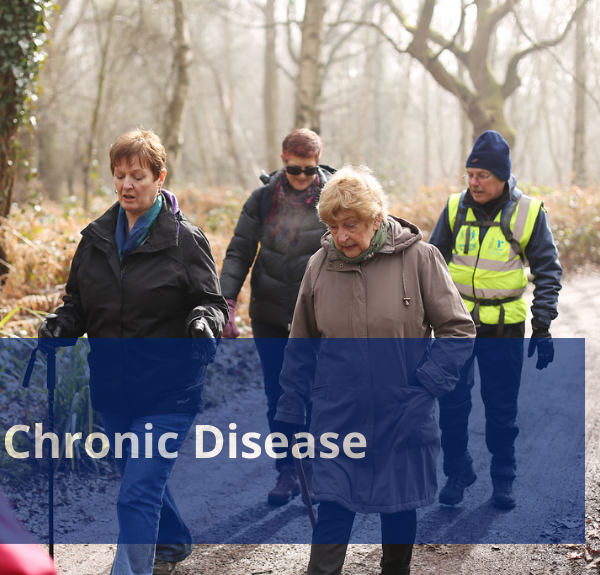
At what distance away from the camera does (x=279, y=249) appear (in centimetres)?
470

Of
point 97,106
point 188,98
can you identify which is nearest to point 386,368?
point 97,106

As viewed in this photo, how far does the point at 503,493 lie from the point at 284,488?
1423 mm

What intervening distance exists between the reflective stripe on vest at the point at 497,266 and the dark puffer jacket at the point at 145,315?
75.6 inches

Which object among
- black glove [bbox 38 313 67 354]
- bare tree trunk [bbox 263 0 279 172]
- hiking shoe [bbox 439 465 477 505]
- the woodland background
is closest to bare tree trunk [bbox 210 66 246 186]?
the woodland background

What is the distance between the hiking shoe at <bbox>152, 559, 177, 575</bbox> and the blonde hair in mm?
1993

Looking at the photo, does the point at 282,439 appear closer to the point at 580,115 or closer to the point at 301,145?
the point at 301,145

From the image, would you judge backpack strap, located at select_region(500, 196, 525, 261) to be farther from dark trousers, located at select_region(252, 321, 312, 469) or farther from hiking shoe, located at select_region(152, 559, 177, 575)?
hiking shoe, located at select_region(152, 559, 177, 575)

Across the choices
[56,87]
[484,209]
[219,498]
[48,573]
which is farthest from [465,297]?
[56,87]

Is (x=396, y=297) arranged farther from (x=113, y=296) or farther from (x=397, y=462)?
(x=113, y=296)

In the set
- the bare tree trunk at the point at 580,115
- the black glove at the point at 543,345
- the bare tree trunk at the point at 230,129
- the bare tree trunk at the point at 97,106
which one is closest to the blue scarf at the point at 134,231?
the black glove at the point at 543,345

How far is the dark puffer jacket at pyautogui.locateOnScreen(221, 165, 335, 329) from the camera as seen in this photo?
15.3 feet

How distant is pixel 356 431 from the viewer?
3029mm

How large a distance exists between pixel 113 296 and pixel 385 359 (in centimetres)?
126

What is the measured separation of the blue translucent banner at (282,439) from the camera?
3.03 meters
